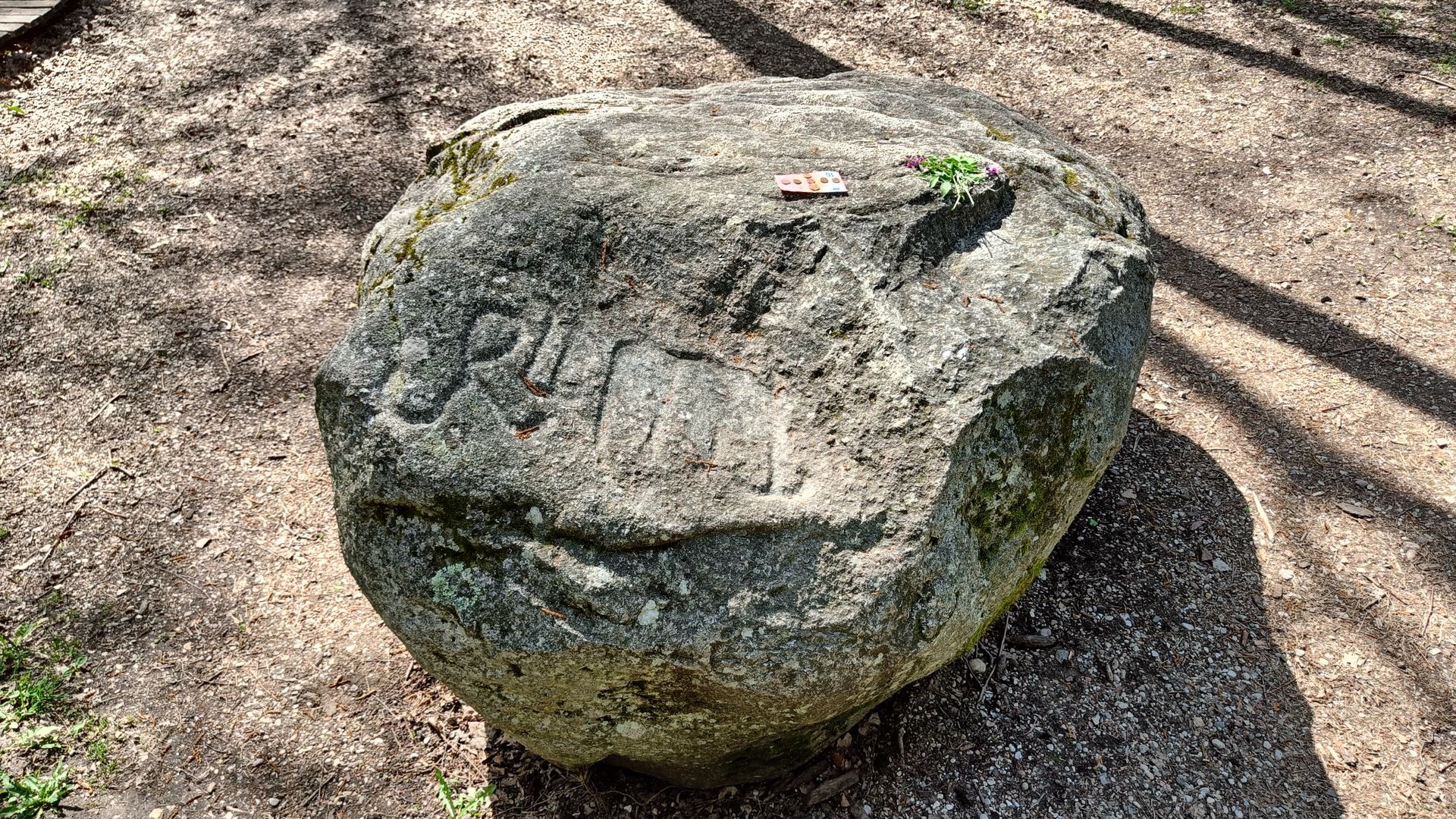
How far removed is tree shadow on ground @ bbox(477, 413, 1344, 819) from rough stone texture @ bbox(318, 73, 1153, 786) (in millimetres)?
278

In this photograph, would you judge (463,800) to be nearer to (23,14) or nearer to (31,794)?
(31,794)

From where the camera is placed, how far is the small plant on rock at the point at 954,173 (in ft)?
10.2

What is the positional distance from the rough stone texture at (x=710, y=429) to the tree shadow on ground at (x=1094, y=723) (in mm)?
278

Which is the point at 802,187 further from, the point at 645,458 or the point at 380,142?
the point at 380,142

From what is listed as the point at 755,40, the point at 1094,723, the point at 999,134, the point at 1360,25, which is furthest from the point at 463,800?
the point at 1360,25

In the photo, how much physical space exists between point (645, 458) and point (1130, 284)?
1745 mm

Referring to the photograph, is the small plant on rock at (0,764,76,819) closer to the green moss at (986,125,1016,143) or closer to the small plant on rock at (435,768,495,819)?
the small plant on rock at (435,768,495,819)

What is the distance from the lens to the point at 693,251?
2930mm

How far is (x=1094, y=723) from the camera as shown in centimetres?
343

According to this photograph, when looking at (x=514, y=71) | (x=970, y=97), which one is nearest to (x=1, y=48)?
(x=514, y=71)

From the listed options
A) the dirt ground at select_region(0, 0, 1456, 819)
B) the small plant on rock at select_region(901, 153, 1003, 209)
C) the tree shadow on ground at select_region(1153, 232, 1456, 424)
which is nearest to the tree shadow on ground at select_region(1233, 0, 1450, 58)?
the dirt ground at select_region(0, 0, 1456, 819)

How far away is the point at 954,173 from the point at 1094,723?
6.78ft

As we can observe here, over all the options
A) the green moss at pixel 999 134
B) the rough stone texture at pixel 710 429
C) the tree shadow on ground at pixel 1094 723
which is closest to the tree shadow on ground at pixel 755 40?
the green moss at pixel 999 134

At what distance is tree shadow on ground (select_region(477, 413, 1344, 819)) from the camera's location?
321cm
